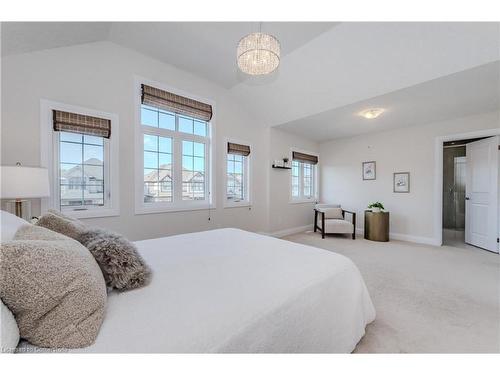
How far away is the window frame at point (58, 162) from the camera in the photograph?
86.4 inches

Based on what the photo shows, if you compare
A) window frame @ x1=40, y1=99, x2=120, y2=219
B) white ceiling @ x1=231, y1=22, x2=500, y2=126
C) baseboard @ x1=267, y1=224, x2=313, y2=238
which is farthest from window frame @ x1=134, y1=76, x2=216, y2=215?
baseboard @ x1=267, y1=224, x2=313, y2=238

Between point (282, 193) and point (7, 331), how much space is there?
4354 mm

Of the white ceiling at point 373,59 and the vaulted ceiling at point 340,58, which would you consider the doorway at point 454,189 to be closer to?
the vaulted ceiling at point 340,58

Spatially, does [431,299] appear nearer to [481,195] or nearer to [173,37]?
[481,195]

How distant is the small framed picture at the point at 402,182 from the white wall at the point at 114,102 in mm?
2958

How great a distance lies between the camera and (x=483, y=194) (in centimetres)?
362

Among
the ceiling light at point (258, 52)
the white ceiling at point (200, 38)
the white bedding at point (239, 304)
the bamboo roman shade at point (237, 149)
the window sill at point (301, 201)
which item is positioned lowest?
the white bedding at point (239, 304)

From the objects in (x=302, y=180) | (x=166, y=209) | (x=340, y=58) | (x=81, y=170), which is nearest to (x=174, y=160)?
(x=166, y=209)

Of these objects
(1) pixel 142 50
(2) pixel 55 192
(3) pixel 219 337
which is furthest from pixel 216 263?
(1) pixel 142 50

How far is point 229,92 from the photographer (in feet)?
12.4

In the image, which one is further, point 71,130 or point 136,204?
point 136,204

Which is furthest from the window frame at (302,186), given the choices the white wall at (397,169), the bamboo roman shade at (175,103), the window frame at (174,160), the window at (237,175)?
the bamboo roman shade at (175,103)

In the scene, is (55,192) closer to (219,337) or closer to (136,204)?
(136,204)
